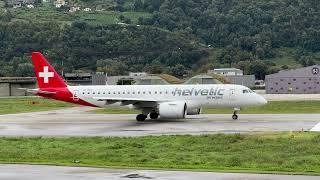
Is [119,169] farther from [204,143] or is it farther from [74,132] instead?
[74,132]

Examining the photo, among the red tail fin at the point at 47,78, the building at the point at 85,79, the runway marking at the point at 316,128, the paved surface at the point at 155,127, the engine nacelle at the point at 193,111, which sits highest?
the building at the point at 85,79

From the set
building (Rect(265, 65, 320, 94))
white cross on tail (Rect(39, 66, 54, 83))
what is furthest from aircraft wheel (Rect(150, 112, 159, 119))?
building (Rect(265, 65, 320, 94))

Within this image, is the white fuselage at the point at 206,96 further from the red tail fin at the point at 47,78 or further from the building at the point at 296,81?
the building at the point at 296,81

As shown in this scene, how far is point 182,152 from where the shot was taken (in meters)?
25.9

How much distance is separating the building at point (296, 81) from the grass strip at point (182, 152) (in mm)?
93736

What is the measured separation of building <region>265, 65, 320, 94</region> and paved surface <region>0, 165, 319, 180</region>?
105 metres

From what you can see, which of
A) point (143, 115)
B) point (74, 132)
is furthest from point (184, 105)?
point (74, 132)

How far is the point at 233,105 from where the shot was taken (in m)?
46.8

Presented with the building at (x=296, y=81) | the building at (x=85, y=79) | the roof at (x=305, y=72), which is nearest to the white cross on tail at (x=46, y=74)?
the building at (x=296, y=81)

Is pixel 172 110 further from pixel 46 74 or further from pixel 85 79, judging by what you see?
pixel 85 79

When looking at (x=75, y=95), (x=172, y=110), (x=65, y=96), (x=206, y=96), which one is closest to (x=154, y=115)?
(x=172, y=110)

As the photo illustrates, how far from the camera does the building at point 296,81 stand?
122562 mm

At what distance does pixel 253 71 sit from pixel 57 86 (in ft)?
470

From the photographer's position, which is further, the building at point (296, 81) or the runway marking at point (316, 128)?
the building at point (296, 81)
